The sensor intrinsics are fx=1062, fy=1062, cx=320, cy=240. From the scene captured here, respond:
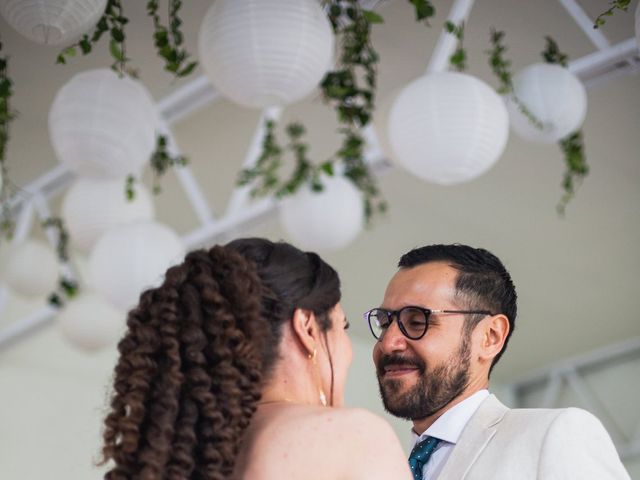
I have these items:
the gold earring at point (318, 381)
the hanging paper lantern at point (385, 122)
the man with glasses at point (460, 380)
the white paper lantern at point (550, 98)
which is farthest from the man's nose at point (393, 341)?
the white paper lantern at point (550, 98)

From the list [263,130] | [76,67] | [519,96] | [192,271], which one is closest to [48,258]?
[76,67]

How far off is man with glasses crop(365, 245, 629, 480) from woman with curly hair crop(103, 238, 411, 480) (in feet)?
1.60

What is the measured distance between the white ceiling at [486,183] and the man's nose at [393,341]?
3173mm

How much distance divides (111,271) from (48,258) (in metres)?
1.17

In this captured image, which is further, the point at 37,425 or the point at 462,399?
the point at 37,425

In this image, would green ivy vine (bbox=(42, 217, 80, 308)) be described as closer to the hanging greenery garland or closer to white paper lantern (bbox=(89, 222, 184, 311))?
white paper lantern (bbox=(89, 222, 184, 311))

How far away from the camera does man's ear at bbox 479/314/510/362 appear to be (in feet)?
7.28

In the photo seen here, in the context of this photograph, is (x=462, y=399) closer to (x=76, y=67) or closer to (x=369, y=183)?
(x=369, y=183)

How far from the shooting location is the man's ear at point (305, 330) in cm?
155

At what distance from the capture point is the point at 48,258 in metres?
5.44

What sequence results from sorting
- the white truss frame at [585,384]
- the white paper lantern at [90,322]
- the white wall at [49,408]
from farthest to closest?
the white truss frame at [585,384] → the white wall at [49,408] → the white paper lantern at [90,322]

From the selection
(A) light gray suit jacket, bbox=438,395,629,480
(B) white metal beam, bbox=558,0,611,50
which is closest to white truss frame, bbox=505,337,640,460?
(B) white metal beam, bbox=558,0,611,50

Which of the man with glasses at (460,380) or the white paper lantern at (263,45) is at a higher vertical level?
the white paper lantern at (263,45)

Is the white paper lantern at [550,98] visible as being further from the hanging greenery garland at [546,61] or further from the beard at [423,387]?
the beard at [423,387]
